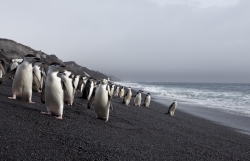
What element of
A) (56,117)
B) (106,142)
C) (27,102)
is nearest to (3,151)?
(106,142)

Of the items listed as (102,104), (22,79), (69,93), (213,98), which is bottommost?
(213,98)

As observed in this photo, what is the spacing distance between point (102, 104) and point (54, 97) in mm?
1755

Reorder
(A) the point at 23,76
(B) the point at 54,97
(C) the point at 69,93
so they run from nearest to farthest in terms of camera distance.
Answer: (B) the point at 54,97, (A) the point at 23,76, (C) the point at 69,93

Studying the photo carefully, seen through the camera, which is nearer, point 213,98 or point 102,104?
point 102,104

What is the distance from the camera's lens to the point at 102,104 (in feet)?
22.7

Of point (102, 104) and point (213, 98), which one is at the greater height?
point (102, 104)

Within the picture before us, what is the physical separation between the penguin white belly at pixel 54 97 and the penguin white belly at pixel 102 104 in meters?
1.57

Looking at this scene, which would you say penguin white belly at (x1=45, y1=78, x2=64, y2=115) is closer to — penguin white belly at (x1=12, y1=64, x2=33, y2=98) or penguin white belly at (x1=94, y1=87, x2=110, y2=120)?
penguin white belly at (x1=12, y1=64, x2=33, y2=98)

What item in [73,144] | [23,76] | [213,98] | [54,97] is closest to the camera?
[73,144]

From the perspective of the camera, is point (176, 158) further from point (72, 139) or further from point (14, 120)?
point (14, 120)

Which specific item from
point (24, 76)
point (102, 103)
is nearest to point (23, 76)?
point (24, 76)

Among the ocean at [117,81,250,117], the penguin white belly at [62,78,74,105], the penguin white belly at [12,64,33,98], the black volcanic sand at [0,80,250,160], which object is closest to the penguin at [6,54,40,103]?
the penguin white belly at [12,64,33,98]

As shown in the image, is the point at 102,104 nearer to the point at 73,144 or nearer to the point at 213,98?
the point at 73,144

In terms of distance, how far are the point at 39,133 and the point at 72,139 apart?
0.58 meters
